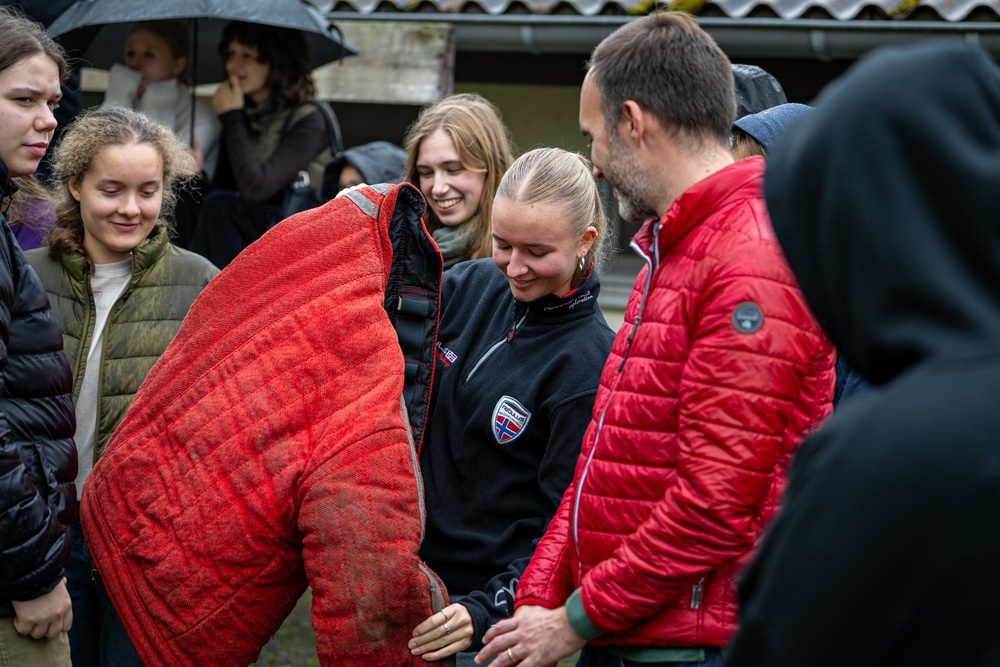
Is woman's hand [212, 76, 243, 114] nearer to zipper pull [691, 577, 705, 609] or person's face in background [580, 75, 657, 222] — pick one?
person's face in background [580, 75, 657, 222]

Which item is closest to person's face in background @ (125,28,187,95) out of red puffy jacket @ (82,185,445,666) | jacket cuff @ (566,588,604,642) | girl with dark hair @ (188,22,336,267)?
girl with dark hair @ (188,22,336,267)

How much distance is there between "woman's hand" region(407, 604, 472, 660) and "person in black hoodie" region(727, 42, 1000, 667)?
1260 mm

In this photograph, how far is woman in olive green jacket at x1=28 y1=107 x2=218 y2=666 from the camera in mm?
2867

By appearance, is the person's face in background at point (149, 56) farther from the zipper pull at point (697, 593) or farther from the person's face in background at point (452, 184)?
the zipper pull at point (697, 593)

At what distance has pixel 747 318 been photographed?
1.68 meters

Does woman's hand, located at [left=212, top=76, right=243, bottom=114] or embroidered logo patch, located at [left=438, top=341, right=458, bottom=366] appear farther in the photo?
woman's hand, located at [left=212, top=76, right=243, bottom=114]

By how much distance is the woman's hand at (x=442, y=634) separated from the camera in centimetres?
211

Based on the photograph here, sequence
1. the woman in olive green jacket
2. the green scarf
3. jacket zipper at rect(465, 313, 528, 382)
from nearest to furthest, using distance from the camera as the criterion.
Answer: jacket zipper at rect(465, 313, 528, 382) → the woman in olive green jacket → the green scarf

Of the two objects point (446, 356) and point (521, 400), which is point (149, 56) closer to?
point (446, 356)

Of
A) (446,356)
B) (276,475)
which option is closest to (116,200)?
(446,356)

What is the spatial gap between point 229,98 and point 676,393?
3245 mm

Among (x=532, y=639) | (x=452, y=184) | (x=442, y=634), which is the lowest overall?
(x=442, y=634)

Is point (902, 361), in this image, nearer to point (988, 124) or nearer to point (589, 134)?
point (988, 124)

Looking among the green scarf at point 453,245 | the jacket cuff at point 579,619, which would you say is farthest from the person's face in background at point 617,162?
the green scarf at point 453,245
